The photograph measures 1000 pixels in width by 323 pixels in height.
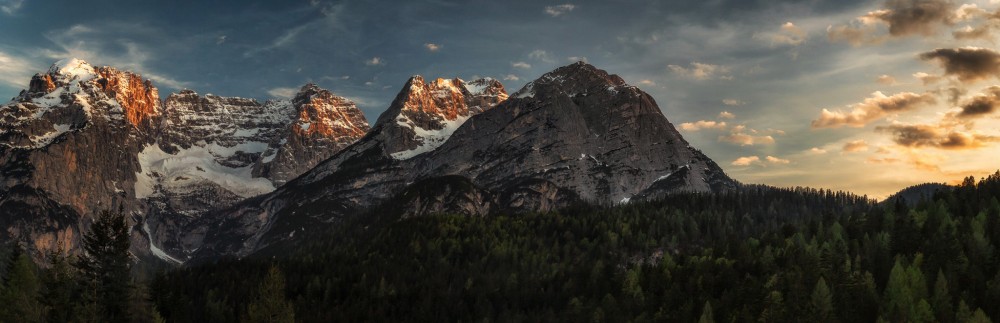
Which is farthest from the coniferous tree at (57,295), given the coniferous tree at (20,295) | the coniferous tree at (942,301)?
the coniferous tree at (942,301)

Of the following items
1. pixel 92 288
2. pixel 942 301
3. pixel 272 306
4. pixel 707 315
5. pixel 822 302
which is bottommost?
pixel 707 315

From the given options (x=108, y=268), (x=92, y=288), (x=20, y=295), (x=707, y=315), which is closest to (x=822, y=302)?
(x=707, y=315)

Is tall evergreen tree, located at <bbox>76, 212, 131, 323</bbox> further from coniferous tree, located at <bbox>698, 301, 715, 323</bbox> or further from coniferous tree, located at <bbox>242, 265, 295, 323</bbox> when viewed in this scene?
coniferous tree, located at <bbox>698, 301, 715, 323</bbox>

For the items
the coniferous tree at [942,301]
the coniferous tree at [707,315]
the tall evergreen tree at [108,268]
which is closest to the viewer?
the tall evergreen tree at [108,268]

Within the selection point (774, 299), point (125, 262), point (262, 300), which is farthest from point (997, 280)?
point (125, 262)

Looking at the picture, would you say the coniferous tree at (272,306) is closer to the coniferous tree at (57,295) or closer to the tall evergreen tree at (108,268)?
the tall evergreen tree at (108,268)

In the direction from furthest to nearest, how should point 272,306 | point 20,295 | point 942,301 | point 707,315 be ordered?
point 707,315, point 942,301, point 272,306, point 20,295

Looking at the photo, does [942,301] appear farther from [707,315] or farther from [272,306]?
[272,306]

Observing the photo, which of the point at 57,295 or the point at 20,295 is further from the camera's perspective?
the point at 57,295

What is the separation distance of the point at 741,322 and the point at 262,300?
4109 inches

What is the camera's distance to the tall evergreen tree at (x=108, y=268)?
14100cm

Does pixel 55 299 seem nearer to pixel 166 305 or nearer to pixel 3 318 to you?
pixel 3 318

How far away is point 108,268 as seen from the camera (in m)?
142

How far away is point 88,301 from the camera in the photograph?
14062cm
